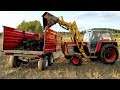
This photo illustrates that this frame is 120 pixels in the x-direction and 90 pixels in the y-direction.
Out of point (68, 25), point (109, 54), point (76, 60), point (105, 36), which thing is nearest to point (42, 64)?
point (76, 60)

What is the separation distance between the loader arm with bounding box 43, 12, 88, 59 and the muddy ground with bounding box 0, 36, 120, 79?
0.82 meters

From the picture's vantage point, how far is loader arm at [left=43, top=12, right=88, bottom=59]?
30.8ft

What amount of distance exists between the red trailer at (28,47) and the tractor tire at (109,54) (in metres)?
1.60

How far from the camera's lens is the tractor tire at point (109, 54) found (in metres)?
9.86

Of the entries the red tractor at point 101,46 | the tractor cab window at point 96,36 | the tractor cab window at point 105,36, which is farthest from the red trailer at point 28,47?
the tractor cab window at point 105,36

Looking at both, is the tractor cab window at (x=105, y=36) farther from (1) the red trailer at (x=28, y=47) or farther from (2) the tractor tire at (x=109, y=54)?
(1) the red trailer at (x=28, y=47)

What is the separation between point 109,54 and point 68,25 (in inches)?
65.1

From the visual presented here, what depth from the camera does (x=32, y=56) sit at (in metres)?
8.72

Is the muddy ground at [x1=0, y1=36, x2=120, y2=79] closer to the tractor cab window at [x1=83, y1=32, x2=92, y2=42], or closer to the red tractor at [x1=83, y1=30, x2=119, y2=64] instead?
the red tractor at [x1=83, y1=30, x2=119, y2=64]

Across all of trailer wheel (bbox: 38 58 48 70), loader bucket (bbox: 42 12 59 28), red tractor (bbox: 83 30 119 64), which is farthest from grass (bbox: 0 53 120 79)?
loader bucket (bbox: 42 12 59 28)

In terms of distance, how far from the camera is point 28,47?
30.3 feet
